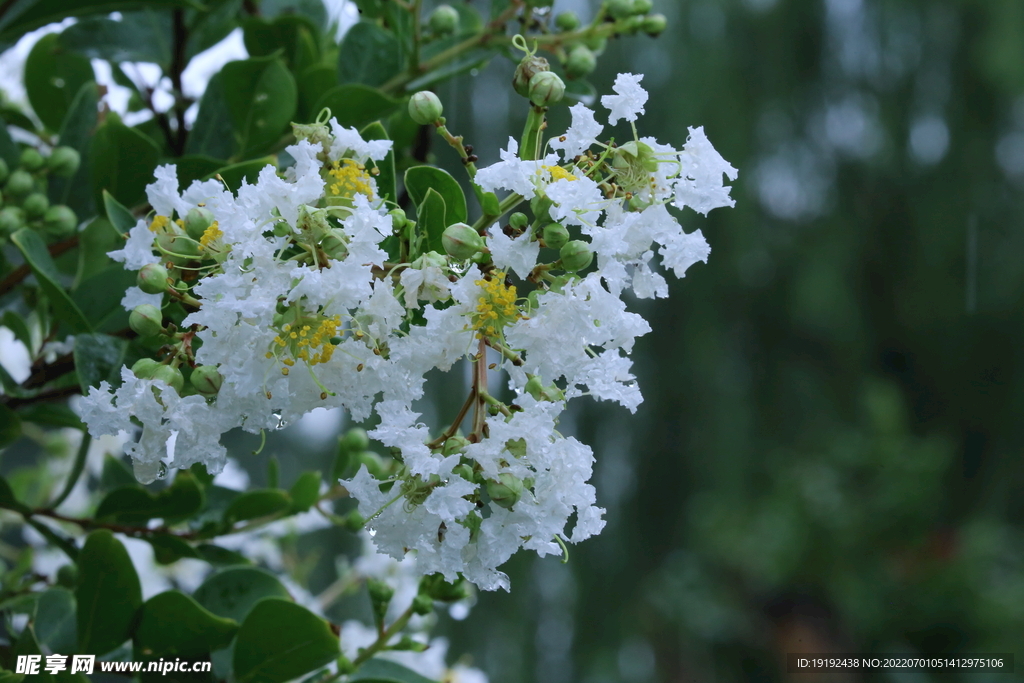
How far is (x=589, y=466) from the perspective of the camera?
49cm

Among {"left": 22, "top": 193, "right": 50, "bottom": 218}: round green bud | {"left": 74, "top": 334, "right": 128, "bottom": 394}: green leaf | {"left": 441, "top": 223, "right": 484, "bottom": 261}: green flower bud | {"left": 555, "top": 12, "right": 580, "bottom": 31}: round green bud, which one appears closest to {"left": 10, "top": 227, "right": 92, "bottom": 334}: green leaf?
{"left": 74, "top": 334, "right": 128, "bottom": 394}: green leaf

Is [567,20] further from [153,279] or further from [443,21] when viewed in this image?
[153,279]

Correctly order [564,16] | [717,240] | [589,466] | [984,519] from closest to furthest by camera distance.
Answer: [589,466] < [564,16] < [984,519] < [717,240]

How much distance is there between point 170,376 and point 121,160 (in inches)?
14.2

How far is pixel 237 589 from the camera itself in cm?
82

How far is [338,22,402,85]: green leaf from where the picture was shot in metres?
0.85

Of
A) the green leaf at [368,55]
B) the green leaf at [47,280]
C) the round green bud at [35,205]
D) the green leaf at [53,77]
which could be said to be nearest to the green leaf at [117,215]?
the green leaf at [47,280]

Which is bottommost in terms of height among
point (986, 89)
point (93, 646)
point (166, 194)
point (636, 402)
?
point (986, 89)

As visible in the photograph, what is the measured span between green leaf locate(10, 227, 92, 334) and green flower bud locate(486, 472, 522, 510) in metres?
0.36

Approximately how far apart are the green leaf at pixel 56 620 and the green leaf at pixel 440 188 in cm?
51

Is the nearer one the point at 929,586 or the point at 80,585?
the point at 80,585

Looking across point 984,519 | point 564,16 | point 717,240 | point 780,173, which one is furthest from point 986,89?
point 564,16

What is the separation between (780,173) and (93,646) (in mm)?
3981

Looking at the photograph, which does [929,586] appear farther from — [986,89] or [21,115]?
[21,115]
